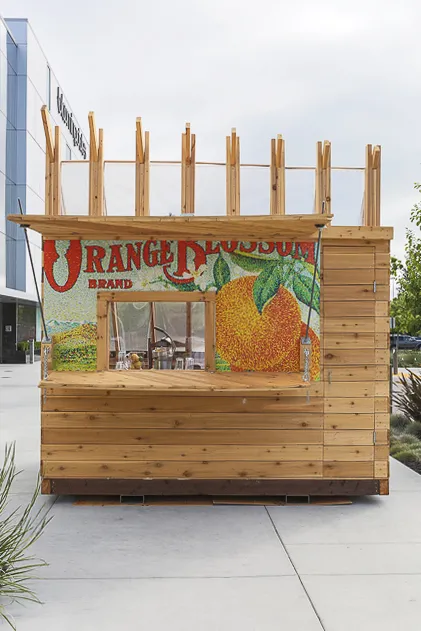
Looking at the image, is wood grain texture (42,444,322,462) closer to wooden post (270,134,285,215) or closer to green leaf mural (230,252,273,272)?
green leaf mural (230,252,273,272)

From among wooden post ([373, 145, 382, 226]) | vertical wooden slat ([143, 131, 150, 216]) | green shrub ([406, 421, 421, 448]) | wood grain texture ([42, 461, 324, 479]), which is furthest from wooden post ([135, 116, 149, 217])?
green shrub ([406, 421, 421, 448])

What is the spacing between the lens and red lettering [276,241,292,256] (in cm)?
720

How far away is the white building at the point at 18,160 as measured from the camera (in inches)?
1145

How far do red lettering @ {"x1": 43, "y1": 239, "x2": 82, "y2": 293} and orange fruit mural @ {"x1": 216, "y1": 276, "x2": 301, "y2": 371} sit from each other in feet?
5.10

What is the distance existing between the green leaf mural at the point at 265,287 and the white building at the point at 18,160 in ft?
69.7

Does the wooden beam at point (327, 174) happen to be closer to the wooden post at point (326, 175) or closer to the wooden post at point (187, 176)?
the wooden post at point (326, 175)

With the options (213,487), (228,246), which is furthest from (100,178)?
(213,487)

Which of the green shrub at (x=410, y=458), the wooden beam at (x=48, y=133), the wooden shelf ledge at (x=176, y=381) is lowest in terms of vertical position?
the green shrub at (x=410, y=458)

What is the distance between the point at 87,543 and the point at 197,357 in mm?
2371

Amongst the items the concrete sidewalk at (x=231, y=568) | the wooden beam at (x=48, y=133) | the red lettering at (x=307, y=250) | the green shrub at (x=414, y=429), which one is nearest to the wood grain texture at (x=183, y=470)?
the concrete sidewalk at (x=231, y=568)

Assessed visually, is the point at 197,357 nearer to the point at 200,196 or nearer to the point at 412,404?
the point at 200,196

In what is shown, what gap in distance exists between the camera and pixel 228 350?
7.18 m

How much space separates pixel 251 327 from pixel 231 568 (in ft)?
8.84

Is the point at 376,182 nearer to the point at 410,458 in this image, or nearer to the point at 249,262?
the point at 249,262
